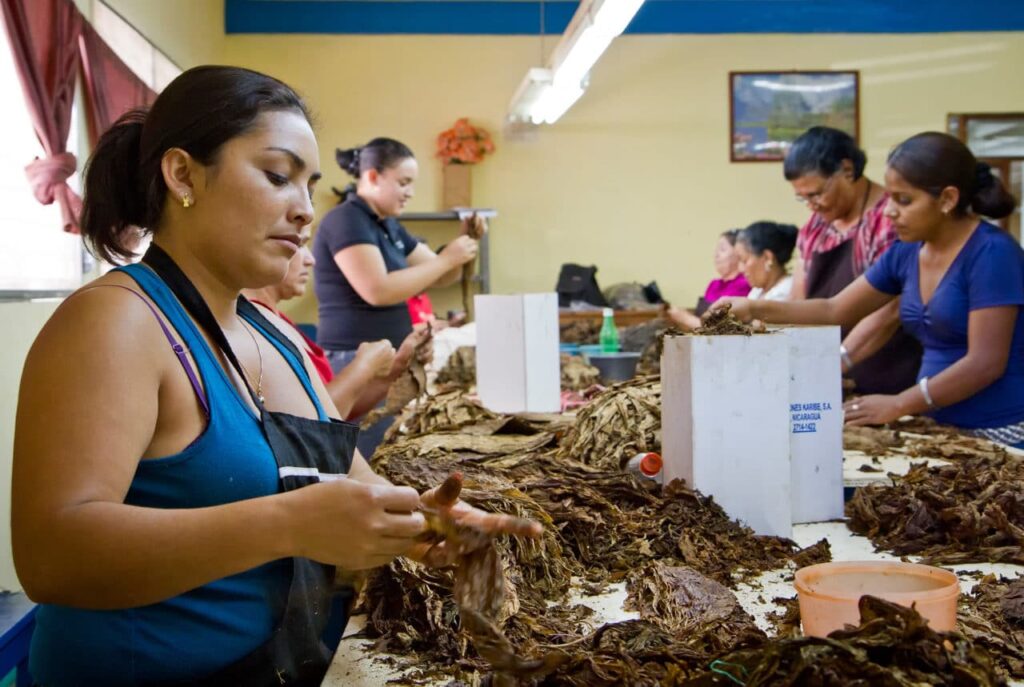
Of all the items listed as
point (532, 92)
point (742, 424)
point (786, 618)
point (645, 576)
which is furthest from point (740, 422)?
point (532, 92)

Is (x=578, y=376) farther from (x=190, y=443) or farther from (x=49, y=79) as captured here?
(x=190, y=443)

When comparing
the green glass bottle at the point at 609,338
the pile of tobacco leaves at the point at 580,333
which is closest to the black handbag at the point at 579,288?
the pile of tobacco leaves at the point at 580,333

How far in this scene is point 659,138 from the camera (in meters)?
9.60

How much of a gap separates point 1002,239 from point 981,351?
403 mm

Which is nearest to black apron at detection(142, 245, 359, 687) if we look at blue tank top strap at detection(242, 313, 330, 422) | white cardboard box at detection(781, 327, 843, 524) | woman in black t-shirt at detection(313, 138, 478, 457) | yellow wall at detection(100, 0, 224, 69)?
blue tank top strap at detection(242, 313, 330, 422)

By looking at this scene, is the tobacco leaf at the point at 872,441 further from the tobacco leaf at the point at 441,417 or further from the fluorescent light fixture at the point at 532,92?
the fluorescent light fixture at the point at 532,92

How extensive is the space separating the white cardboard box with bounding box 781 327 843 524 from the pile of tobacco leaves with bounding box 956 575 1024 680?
55 centimetres

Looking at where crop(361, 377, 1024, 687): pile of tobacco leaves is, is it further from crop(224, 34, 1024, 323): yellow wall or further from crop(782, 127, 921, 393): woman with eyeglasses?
crop(224, 34, 1024, 323): yellow wall

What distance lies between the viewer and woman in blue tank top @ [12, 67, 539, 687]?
1140 millimetres

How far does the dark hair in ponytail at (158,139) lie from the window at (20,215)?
2.85 metres

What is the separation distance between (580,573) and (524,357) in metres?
1.90

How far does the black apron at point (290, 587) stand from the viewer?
136cm

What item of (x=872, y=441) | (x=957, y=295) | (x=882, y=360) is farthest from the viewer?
(x=882, y=360)

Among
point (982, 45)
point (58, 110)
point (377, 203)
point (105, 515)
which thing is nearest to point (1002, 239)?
point (377, 203)
